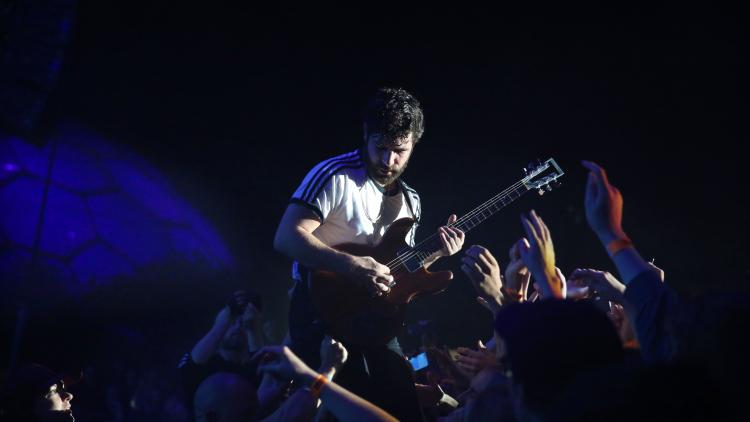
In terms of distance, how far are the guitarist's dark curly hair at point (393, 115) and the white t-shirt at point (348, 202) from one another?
24cm

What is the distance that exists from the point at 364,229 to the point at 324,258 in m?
0.46

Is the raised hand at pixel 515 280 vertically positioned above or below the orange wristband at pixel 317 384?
above

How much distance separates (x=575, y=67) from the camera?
552 cm

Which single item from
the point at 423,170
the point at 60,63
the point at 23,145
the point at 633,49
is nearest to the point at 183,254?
the point at 23,145

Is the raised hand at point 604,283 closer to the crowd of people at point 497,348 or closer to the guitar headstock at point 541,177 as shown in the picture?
the crowd of people at point 497,348

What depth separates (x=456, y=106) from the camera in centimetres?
609

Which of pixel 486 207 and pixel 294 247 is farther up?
pixel 486 207

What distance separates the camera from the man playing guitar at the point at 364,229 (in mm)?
2807

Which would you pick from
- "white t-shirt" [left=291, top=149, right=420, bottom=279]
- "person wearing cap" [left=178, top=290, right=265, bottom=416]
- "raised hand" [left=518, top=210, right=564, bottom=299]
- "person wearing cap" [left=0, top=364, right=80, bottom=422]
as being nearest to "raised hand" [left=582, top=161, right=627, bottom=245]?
"raised hand" [left=518, top=210, right=564, bottom=299]

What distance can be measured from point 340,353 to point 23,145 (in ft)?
19.9

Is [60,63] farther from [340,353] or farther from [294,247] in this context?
[340,353]

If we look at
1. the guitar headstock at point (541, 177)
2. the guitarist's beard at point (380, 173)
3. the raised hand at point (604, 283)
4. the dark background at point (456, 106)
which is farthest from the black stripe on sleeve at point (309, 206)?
the dark background at point (456, 106)

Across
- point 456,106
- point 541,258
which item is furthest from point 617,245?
point 456,106

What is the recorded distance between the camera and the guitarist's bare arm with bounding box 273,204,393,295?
277 centimetres
